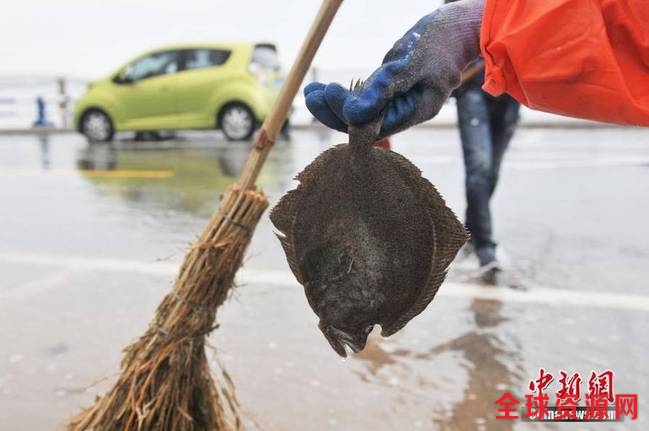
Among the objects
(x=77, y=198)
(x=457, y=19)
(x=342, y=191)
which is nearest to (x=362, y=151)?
(x=342, y=191)

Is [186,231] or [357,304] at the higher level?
[357,304]

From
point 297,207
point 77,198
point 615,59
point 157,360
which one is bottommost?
point 77,198

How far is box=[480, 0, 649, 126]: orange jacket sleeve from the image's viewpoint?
1.21 m

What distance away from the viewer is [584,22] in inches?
47.8

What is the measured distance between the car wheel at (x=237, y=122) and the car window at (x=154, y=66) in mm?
1074

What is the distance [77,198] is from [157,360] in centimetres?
439

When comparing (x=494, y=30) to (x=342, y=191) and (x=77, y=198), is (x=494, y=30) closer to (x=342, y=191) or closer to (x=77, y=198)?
(x=342, y=191)

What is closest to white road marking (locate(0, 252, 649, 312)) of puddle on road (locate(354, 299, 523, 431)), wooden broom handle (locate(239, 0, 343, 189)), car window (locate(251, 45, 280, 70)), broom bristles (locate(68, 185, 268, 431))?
puddle on road (locate(354, 299, 523, 431))

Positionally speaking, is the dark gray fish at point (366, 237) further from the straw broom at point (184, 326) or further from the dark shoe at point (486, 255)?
the dark shoe at point (486, 255)

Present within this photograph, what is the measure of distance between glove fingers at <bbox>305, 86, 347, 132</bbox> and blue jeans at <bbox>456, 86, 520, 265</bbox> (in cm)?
254

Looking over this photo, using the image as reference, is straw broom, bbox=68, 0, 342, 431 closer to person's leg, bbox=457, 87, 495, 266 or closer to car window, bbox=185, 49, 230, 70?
person's leg, bbox=457, 87, 495, 266

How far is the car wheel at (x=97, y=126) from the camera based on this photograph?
12.2m

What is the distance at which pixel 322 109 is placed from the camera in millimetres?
1272

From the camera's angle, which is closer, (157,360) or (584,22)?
(584,22)
